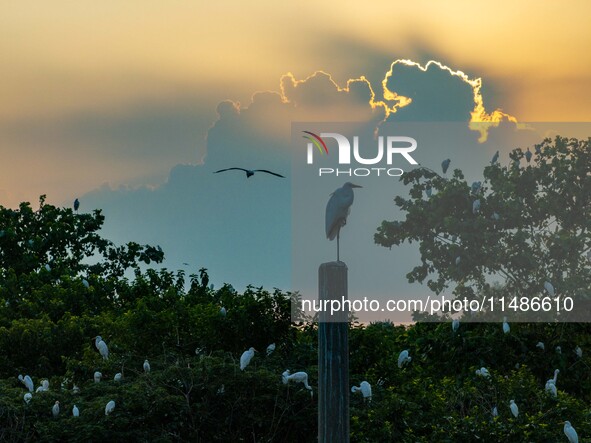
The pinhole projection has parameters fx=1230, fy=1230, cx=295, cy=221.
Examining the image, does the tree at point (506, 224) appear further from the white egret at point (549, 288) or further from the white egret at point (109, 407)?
the white egret at point (109, 407)

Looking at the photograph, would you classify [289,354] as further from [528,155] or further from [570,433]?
[528,155]

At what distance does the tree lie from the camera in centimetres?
2916

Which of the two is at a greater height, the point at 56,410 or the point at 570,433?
the point at 56,410

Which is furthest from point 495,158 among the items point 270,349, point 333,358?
point 333,358

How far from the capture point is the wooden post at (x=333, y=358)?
1154 centimetres

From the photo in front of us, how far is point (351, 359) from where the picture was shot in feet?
75.6

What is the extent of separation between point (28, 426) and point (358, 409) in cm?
526

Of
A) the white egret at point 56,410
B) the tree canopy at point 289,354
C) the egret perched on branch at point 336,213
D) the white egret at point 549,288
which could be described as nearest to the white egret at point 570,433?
the tree canopy at point 289,354

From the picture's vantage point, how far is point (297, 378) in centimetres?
1961

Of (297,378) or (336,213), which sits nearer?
(336,213)

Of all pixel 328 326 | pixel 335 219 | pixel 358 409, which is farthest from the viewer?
pixel 358 409

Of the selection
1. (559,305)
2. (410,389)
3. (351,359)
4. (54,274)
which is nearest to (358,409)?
(410,389)

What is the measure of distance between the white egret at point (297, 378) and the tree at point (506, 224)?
32.9 ft

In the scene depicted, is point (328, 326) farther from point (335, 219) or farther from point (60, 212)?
point (60, 212)
